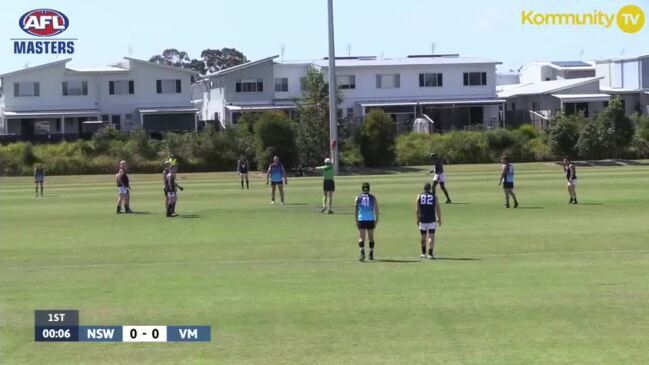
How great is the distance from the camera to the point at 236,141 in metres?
78.0

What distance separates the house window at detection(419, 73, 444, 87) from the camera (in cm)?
10175

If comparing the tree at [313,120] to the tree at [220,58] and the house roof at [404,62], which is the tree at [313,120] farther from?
the tree at [220,58]

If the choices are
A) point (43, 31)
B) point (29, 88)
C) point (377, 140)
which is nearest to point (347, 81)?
point (377, 140)

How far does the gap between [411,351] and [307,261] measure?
31.5 feet

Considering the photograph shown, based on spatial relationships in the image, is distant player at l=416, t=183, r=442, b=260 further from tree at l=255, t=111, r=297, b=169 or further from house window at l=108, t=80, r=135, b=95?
house window at l=108, t=80, r=135, b=95

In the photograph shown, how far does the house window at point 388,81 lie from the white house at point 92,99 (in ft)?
59.0

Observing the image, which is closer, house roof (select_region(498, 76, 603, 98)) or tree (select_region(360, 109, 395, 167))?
tree (select_region(360, 109, 395, 167))

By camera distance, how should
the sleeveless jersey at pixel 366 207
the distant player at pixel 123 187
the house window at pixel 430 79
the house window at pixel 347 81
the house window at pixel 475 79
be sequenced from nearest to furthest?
the sleeveless jersey at pixel 366 207, the distant player at pixel 123 187, the house window at pixel 347 81, the house window at pixel 430 79, the house window at pixel 475 79

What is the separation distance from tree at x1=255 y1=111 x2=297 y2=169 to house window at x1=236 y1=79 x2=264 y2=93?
27.2 m

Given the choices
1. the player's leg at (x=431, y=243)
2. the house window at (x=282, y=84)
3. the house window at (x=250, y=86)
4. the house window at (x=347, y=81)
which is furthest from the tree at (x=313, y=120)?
the player's leg at (x=431, y=243)

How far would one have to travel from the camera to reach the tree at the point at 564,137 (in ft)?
255

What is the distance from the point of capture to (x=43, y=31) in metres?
15.4

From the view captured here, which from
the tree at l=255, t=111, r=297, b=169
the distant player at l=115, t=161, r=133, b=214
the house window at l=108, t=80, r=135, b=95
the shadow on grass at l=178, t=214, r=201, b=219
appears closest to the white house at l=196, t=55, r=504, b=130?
the house window at l=108, t=80, r=135, b=95

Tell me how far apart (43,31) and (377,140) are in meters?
62.2
